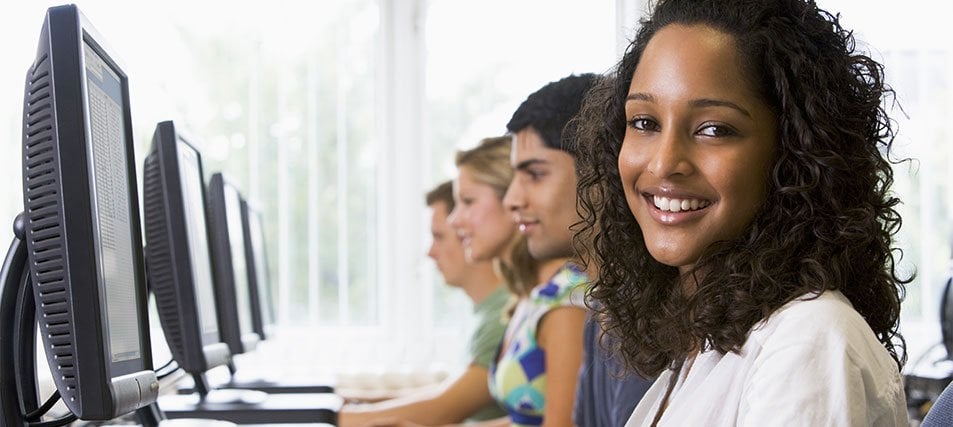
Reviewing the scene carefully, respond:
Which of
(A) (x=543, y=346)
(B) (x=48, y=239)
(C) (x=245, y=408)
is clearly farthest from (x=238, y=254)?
(B) (x=48, y=239)

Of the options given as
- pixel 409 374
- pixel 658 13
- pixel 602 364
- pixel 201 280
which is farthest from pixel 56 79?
pixel 409 374

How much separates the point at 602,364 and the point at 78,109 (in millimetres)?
982

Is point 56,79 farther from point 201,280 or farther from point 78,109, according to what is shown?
point 201,280

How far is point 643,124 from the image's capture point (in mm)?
1139

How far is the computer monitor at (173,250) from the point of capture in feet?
5.50

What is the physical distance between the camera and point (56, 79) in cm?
107

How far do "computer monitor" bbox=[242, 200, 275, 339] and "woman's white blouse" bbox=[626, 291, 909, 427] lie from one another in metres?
1.91

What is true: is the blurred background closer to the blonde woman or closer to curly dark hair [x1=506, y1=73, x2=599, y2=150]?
the blonde woman

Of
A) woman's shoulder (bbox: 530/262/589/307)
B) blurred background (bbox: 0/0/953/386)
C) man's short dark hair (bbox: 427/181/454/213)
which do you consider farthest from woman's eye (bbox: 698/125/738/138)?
blurred background (bbox: 0/0/953/386)

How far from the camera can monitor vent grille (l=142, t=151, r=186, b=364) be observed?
1687 millimetres

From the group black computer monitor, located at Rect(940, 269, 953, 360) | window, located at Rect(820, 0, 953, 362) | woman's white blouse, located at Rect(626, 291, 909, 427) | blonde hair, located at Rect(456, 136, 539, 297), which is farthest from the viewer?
window, located at Rect(820, 0, 953, 362)

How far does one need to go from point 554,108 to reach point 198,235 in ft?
2.14

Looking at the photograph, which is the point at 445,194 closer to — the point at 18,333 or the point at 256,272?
the point at 256,272

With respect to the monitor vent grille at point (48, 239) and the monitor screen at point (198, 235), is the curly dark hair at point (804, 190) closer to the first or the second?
the monitor vent grille at point (48, 239)
